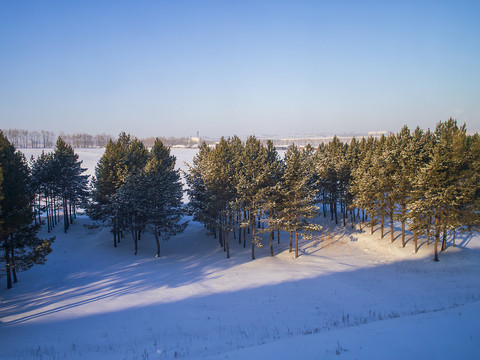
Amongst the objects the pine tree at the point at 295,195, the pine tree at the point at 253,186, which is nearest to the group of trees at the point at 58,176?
the pine tree at the point at 253,186

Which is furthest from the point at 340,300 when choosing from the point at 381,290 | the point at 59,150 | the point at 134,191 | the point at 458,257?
the point at 59,150

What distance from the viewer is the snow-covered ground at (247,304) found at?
31.3 ft

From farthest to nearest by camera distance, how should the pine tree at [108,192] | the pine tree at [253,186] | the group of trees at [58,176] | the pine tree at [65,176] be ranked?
the pine tree at [65,176] < the group of trees at [58,176] < the pine tree at [108,192] < the pine tree at [253,186]

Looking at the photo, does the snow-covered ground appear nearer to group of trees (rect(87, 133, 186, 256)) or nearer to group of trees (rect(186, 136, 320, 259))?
group of trees (rect(87, 133, 186, 256))

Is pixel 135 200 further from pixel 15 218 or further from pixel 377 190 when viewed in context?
pixel 377 190

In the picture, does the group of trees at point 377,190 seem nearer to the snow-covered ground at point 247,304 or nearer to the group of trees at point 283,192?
the group of trees at point 283,192

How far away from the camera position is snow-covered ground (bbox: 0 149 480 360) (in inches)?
375

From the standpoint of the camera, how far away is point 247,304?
16.8m

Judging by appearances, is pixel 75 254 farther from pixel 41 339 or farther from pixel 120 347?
pixel 120 347

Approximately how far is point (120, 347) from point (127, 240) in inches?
907

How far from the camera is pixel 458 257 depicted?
2395 cm

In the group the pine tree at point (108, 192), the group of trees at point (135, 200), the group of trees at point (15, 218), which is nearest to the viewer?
the group of trees at point (15, 218)

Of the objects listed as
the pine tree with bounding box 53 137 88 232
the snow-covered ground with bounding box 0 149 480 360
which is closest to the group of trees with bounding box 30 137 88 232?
the pine tree with bounding box 53 137 88 232

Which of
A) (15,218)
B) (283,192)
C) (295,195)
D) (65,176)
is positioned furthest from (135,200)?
(295,195)
